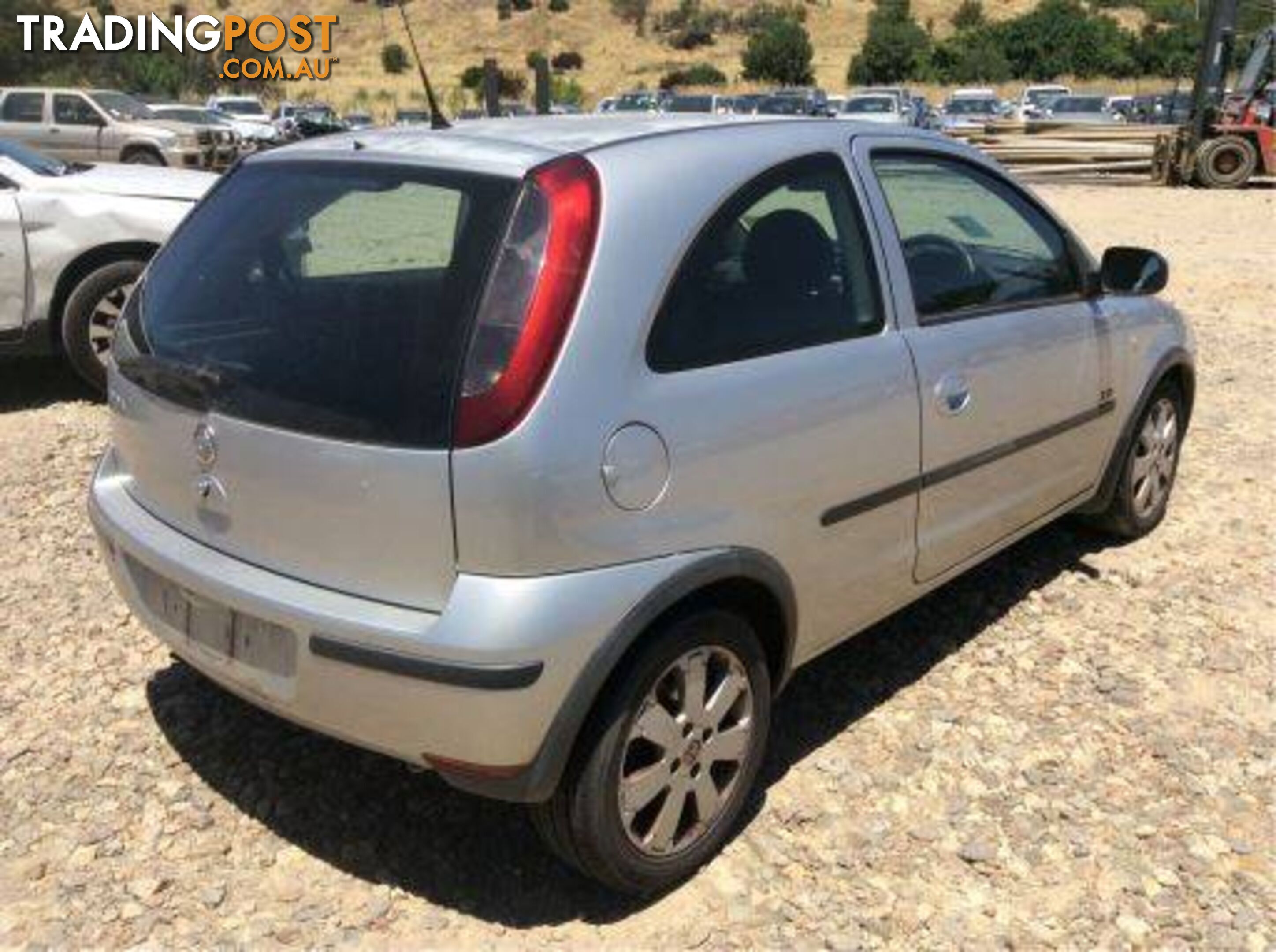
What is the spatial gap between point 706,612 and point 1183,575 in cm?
266

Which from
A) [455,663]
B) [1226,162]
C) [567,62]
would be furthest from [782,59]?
[455,663]

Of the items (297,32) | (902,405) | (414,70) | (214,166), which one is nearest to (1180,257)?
(902,405)

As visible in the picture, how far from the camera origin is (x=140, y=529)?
9.62 ft

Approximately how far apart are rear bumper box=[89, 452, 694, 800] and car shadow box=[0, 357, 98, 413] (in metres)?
4.68

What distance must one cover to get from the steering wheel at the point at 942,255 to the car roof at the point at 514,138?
329 millimetres

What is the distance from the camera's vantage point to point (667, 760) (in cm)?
274

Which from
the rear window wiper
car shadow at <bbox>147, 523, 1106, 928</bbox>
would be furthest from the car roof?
car shadow at <bbox>147, 523, 1106, 928</bbox>

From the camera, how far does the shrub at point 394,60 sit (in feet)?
232

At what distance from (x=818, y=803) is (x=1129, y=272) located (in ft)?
7.08

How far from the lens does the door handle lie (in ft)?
10.8

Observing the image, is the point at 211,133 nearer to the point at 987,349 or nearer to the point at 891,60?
the point at 987,349

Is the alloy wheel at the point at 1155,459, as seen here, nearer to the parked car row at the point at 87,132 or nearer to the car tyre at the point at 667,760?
the car tyre at the point at 667,760

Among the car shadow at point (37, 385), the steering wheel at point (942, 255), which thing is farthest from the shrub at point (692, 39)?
the steering wheel at point (942, 255)

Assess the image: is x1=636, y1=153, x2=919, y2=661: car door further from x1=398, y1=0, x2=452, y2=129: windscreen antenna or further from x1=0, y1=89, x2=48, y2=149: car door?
x1=0, y1=89, x2=48, y2=149: car door
